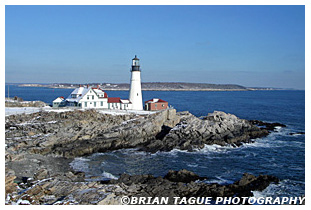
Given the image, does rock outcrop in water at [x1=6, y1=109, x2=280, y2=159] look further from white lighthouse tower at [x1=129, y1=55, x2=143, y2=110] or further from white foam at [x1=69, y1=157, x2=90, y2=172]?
white lighthouse tower at [x1=129, y1=55, x2=143, y2=110]

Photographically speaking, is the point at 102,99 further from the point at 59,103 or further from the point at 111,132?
the point at 111,132

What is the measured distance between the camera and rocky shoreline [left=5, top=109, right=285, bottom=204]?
13008 millimetres

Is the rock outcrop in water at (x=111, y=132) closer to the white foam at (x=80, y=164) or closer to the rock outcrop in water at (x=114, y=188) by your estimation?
the white foam at (x=80, y=164)

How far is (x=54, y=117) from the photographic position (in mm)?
28188

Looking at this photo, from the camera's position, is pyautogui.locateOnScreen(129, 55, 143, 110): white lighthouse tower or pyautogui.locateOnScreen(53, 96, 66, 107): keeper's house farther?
pyautogui.locateOnScreen(129, 55, 143, 110): white lighthouse tower

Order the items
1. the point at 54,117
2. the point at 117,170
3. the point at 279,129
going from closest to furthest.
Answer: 1. the point at 117,170
2. the point at 54,117
3. the point at 279,129

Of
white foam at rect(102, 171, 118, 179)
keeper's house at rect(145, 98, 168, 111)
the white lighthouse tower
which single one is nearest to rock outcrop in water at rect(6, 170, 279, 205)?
white foam at rect(102, 171, 118, 179)

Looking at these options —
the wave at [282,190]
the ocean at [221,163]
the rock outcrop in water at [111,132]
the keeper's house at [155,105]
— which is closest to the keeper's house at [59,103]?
the rock outcrop in water at [111,132]

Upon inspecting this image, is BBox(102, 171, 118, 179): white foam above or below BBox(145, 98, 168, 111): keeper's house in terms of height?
below

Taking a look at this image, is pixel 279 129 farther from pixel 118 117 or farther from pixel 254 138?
pixel 118 117

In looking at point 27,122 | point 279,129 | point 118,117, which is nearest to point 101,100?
point 118,117

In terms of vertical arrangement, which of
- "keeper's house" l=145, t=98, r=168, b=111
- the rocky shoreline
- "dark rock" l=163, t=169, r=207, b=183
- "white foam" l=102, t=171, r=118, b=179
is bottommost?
"white foam" l=102, t=171, r=118, b=179
